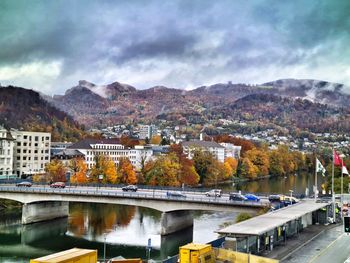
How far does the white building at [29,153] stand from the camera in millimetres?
142000

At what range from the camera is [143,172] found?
447 feet

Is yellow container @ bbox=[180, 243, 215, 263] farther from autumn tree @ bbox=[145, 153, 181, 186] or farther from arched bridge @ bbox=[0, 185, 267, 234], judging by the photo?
autumn tree @ bbox=[145, 153, 181, 186]

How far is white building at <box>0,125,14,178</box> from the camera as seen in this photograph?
132375 mm

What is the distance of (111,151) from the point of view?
565ft

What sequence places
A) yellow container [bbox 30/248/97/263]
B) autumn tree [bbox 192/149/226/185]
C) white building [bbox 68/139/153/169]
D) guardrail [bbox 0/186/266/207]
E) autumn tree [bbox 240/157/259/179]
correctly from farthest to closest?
autumn tree [bbox 240/157/259/179] → white building [bbox 68/139/153/169] → autumn tree [bbox 192/149/226/185] → guardrail [bbox 0/186/266/207] → yellow container [bbox 30/248/97/263]

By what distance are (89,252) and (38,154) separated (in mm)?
120730

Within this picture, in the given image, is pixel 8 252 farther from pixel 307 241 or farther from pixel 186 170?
pixel 186 170

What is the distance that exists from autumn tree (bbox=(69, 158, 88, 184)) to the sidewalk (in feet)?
260

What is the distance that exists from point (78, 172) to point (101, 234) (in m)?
53.6

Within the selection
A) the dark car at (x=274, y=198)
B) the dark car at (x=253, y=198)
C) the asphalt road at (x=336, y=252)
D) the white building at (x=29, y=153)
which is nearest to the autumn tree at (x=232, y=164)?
the white building at (x=29, y=153)

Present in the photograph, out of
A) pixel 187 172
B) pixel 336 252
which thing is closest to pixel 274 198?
pixel 336 252

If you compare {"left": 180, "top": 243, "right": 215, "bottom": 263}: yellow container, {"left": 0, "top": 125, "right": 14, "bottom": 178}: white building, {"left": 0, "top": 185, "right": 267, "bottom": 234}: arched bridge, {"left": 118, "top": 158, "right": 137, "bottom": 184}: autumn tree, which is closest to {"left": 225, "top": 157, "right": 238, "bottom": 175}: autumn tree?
{"left": 118, "top": 158, "right": 137, "bottom": 184}: autumn tree

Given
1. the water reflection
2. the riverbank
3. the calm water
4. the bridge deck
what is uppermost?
the bridge deck

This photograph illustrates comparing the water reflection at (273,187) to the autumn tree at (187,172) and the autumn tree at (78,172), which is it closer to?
the autumn tree at (187,172)
